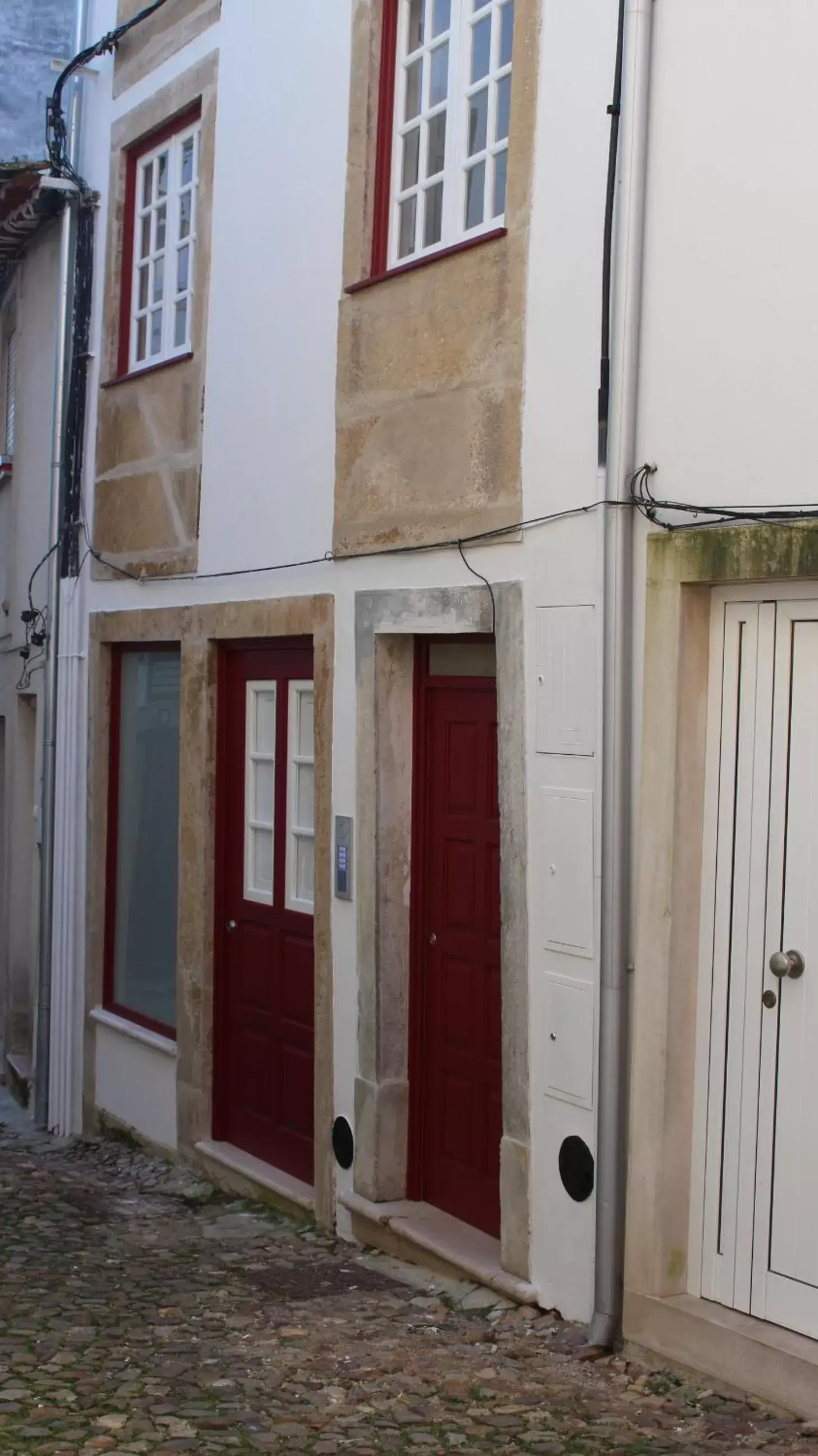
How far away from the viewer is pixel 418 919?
725cm

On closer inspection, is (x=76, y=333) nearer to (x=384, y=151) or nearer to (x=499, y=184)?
(x=384, y=151)

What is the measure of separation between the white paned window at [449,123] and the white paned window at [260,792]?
237 cm

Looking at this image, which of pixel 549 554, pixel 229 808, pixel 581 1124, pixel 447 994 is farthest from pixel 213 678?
pixel 581 1124

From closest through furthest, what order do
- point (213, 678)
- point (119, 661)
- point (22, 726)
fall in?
point (213, 678) < point (119, 661) < point (22, 726)

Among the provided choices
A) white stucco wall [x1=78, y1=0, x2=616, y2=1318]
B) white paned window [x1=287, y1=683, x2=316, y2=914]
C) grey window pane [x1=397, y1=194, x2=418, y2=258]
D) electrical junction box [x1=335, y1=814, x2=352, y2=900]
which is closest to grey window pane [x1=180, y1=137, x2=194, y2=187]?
white stucco wall [x1=78, y1=0, x2=616, y2=1318]

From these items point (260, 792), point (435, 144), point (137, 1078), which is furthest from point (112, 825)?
point (435, 144)

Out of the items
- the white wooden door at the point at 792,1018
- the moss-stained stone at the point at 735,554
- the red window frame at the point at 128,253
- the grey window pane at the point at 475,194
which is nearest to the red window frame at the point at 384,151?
the grey window pane at the point at 475,194

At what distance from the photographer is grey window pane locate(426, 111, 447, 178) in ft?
23.2

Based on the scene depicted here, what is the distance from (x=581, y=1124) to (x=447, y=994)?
50.7 inches

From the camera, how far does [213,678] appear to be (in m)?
8.84

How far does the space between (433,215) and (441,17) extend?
2.62 ft

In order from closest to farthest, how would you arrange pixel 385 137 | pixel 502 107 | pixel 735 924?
pixel 735 924 < pixel 502 107 < pixel 385 137

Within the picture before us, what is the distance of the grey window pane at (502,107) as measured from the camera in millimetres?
6609

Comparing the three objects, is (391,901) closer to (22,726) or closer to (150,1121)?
(150,1121)
